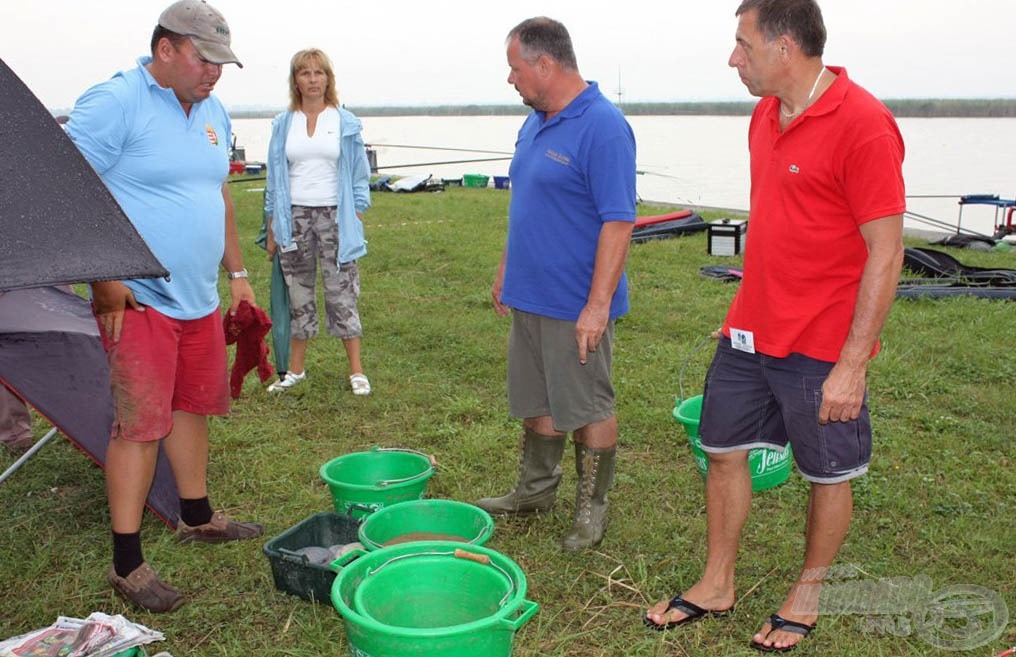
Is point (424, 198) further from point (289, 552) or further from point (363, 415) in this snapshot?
point (289, 552)

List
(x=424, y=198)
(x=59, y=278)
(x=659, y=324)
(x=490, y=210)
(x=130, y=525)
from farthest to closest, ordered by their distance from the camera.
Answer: (x=424, y=198)
(x=490, y=210)
(x=659, y=324)
(x=130, y=525)
(x=59, y=278)

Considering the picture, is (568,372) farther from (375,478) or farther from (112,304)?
(112,304)

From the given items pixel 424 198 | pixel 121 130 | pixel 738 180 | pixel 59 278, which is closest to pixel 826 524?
pixel 59 278

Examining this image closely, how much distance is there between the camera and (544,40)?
3.18m

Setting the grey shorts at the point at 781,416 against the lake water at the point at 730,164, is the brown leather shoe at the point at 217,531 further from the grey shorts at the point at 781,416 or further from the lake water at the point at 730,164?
the lake water at the point at 730,164

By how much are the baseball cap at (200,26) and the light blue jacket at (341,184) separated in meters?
2.18

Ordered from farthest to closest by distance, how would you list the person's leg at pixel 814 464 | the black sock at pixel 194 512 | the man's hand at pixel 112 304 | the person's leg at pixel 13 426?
the person's leg at pixel 13 426 → the black sock at pixel 194 512 → the man's hand at pixel 112 304 → the person's leg at pixel 814 464

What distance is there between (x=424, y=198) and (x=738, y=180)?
802 centimetres

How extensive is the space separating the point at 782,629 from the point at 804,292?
1.05 metres

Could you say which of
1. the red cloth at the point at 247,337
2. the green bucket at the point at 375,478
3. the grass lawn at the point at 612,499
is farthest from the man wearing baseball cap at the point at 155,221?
the green bucket at the point at 375,478

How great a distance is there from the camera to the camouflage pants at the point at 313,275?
5.25 m

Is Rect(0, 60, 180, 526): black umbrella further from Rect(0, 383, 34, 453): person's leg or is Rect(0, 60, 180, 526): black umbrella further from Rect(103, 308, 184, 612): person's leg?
Rect(0, 383, 34, 453): person's leg

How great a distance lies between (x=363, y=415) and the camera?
16.5 ft

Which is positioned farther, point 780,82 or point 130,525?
point 130,525
